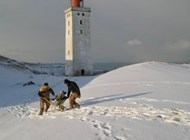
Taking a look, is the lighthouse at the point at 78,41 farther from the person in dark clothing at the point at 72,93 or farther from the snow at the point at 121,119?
the person in dark clothing at the point at 72,93

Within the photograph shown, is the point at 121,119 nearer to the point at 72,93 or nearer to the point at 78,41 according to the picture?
the point at 72,93

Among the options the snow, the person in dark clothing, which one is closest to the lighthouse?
the snow

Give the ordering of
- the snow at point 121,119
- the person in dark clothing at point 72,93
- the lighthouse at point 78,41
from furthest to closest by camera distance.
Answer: the lighthouse at point 78,41, the person in dark clothing at point 72,93, the snow at point 121,119

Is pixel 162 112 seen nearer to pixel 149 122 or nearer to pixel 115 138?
pixel 149 122

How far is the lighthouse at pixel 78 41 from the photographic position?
5134cm

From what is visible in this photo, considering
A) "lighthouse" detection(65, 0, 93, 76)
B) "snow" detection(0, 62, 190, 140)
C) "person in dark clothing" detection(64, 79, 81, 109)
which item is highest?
"lighthouse" detection(65, 0, 93, 76)

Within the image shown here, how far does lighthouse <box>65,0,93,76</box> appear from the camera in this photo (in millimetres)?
51344

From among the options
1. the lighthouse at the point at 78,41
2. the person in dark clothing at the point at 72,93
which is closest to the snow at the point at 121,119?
the person in dark clothing at the point at 72,93

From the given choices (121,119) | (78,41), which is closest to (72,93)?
(121,119)

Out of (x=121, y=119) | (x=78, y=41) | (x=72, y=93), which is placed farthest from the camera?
(x=78, y=41)

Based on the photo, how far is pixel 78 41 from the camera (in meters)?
51.6

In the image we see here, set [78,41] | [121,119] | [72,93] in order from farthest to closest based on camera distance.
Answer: [78,41] → [72,93] → [121,119]

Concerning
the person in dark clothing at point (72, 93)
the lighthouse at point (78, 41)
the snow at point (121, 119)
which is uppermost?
the lighthouse at point (78, 41)

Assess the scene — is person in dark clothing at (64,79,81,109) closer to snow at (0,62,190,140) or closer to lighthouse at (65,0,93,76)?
snow at (0,62,190,140)
